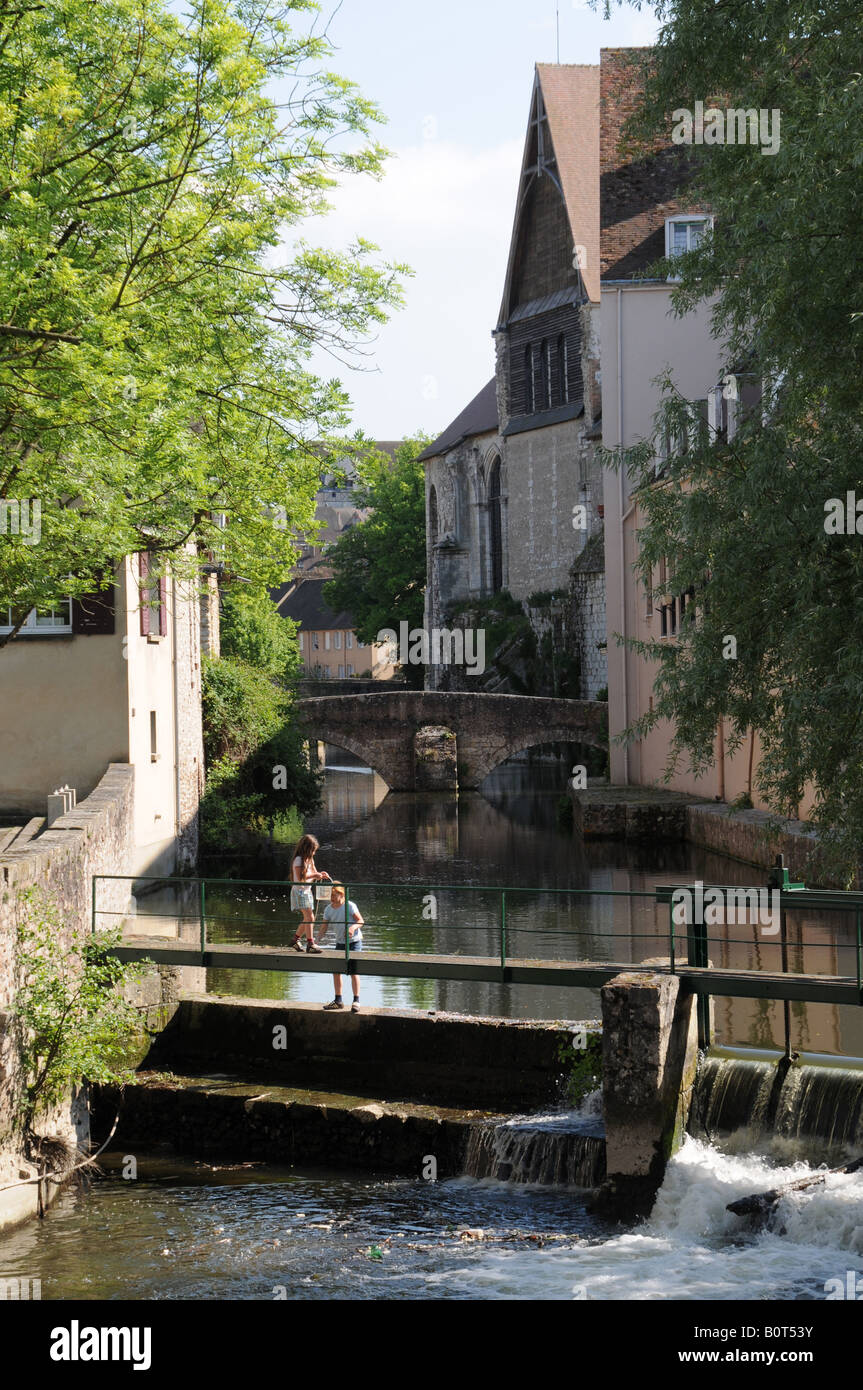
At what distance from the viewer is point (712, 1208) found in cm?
1082

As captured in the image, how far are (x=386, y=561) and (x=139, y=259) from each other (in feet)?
202

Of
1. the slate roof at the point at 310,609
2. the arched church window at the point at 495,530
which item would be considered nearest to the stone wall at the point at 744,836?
the arched church window at the point at 495,530

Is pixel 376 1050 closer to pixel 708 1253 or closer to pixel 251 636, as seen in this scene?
pixel 708 1253

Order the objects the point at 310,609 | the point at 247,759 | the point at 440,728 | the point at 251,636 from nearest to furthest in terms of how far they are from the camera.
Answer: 1. the point at 247,759
2. the point at 251,636
3. the point at 440,728
4. the point at 310,609

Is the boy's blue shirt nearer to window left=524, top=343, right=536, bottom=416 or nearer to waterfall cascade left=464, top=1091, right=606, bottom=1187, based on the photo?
waterfall cascade left=464, top=1091, right=606, bottom=1187

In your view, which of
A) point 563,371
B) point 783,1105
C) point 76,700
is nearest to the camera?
point 783,1105

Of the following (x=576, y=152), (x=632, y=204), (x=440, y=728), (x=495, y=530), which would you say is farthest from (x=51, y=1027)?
(x=495, y=530)

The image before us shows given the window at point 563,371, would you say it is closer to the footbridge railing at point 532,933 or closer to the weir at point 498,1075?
the footbridge railing at point 532,933

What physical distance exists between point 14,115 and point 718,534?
18.0 ft

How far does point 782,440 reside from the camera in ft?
36.0

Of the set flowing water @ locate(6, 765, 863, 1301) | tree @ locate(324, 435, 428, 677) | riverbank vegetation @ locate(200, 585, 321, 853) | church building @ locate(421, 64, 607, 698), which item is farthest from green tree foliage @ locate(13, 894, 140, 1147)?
tree @ locate(324, 435, 428, 677)

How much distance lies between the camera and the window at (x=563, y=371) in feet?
186

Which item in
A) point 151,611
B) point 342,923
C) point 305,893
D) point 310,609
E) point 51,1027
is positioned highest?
point 310,609
